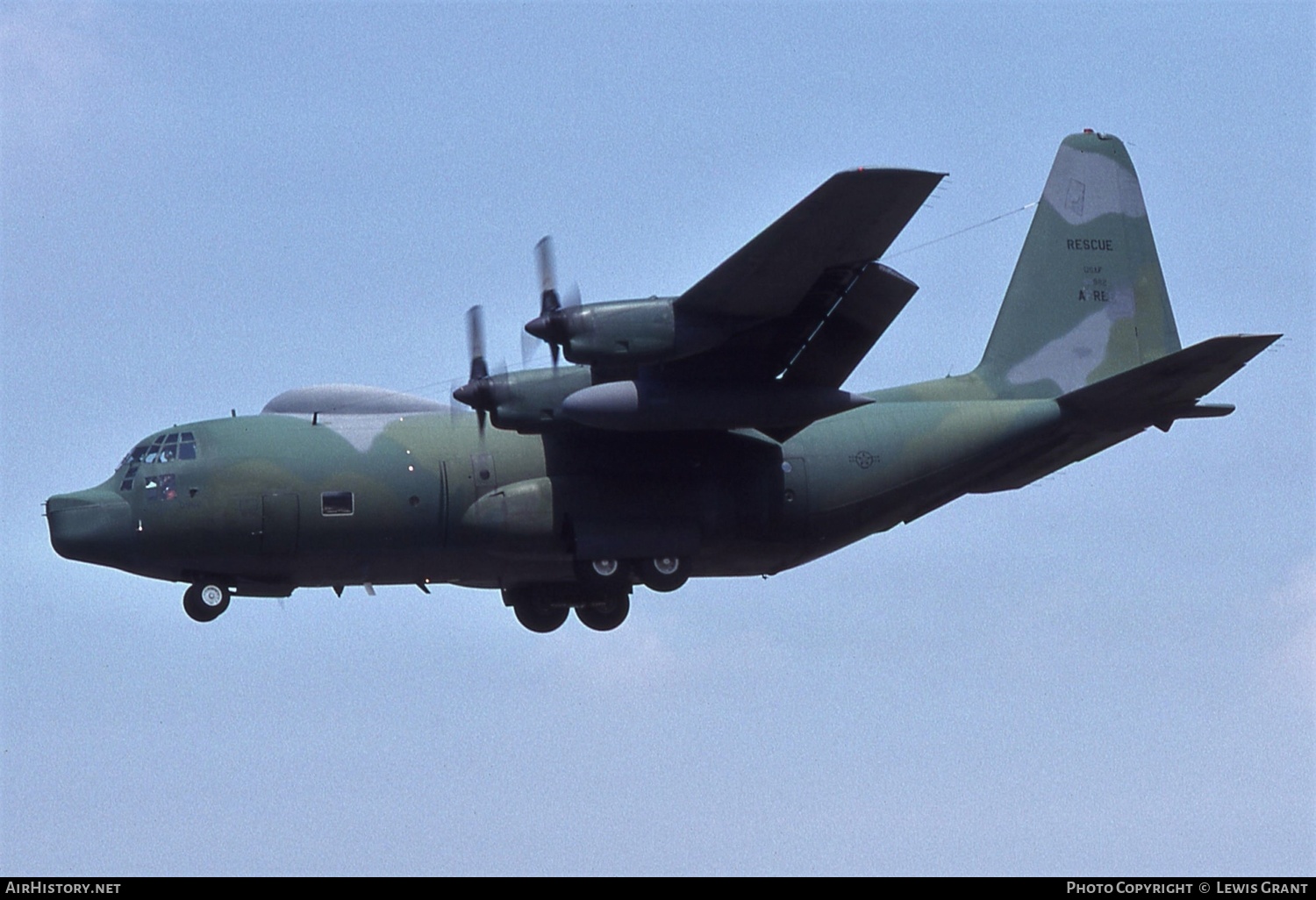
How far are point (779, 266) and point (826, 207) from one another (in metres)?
1.09

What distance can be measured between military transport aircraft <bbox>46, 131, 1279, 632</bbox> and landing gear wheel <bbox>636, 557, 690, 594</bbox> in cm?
2

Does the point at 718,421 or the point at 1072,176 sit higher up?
the point at 1072,176

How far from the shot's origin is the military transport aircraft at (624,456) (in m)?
22.0

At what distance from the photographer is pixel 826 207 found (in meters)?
20.7

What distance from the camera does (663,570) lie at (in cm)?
2381

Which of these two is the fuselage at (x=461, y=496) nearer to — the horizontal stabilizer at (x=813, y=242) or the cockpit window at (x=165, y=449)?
the cockpit window at (x=165, y=449)

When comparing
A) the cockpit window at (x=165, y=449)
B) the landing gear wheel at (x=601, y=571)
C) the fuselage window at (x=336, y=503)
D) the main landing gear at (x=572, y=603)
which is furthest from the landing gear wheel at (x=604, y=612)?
the cockpit window at (x=165, y=449)

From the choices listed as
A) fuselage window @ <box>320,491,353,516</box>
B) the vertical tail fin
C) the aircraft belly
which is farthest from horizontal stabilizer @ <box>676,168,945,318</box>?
the vertical tail fin

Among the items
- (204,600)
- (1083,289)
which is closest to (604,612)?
(204,600)

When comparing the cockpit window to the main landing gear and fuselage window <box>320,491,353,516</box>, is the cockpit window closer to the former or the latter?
fuselage window <box>320,491,353,516</box>

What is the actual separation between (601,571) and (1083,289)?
8.20 m

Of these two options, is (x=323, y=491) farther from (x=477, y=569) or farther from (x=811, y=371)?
(x=811, y=371)
